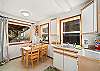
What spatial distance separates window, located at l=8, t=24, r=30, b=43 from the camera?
4.75 meters

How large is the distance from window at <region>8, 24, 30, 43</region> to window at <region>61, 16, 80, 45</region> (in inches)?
102

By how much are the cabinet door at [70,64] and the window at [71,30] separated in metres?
0.93

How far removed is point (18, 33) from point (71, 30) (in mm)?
3117

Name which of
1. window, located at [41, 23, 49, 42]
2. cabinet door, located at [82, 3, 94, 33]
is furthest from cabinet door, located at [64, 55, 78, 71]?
window, located at [41, 23, 49, 42]

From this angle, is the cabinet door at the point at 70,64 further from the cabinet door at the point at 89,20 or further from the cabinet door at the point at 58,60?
the cabinet door at the point at 89,20

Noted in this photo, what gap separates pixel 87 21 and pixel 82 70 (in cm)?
136

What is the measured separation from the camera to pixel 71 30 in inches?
149

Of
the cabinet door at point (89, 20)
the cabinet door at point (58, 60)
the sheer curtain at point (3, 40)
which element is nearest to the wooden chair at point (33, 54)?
the cabinet door at point (58, 60)

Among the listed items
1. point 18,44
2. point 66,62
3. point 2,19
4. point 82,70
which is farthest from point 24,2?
point 18,44

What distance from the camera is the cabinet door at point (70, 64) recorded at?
2.47 m

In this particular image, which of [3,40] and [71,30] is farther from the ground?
[71,30]

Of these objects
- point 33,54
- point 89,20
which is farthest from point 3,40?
point 89,20

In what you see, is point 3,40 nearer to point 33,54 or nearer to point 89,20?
point 33,54

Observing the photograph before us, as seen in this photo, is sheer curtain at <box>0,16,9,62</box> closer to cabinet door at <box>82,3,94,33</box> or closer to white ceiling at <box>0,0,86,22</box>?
white ceiling at <box>0,0,86,22</box>
